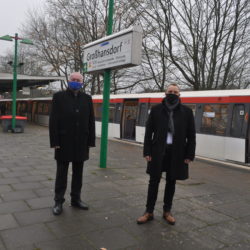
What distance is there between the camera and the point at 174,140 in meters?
3.81

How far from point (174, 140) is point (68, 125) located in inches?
57.1

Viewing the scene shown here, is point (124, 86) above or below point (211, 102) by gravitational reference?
above

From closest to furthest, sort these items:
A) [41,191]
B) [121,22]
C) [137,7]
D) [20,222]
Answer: [20,222], [41,191], [137,7], [121,22]

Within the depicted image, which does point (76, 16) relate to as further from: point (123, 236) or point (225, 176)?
point (123, 236)

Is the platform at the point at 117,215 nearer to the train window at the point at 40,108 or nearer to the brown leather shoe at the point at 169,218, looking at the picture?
the brown leather shoe at the point at 169,218

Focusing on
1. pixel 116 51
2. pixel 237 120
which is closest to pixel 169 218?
pixel 116 51

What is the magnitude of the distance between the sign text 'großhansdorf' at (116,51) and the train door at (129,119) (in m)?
7.35

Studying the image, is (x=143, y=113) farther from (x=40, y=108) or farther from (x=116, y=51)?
(x=40, y=108)

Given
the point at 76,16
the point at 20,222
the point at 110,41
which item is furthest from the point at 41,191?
the point at 76,16

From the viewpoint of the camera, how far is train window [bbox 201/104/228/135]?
33.4 feet

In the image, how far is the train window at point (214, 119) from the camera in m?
10.2

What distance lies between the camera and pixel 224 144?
10.0m

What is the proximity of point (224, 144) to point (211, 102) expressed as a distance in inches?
64.2

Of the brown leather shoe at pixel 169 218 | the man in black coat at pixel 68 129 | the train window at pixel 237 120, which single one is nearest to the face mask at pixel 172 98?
the man in black coat at pixel 68 129
